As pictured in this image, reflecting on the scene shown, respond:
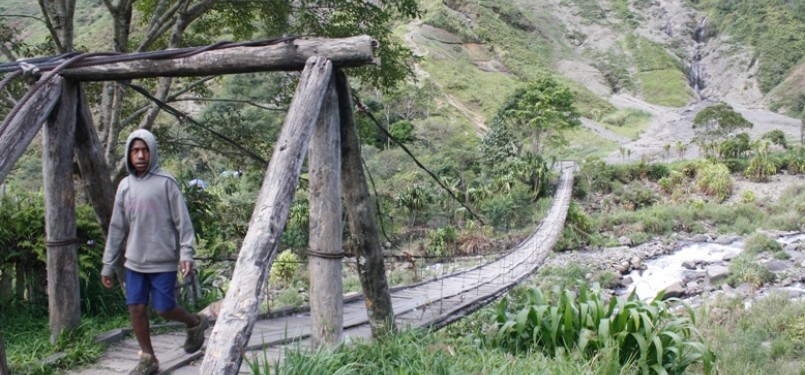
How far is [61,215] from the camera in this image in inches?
113

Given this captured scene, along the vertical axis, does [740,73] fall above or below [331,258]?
above

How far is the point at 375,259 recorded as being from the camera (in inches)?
108

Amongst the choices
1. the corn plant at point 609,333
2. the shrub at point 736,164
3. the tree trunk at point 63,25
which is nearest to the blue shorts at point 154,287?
the corn plant at point 609,333

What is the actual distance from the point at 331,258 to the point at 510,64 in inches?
1826

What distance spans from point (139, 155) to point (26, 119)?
0.61 m

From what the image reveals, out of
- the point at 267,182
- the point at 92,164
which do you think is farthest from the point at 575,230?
the point at 267,182

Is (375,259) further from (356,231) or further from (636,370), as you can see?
(636,370)

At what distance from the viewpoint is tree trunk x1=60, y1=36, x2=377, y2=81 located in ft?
7.86

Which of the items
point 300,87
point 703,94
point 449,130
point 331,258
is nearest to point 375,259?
point 331,258

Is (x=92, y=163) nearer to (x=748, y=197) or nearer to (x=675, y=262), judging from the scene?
(x=675, y=262)

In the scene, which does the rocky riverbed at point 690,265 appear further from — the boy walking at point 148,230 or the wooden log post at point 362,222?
the boy walking at point 148,230

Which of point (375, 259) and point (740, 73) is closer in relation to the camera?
point (375, 259)

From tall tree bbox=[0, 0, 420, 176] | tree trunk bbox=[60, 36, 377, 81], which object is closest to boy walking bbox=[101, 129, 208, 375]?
tree trunk bbox=[60, 36, 377, 81]

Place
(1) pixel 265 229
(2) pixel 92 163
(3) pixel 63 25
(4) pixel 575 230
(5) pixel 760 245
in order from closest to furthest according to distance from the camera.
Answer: (1) pixel 265 229, (2) pixel 92 163, (3) pixel 63 25, (5) pixel 760 245, (4) pixel 575 230
